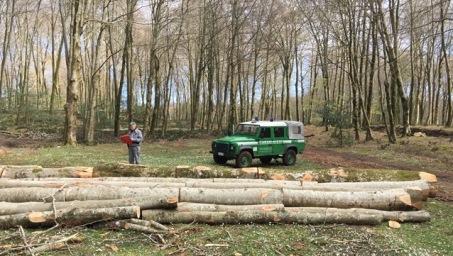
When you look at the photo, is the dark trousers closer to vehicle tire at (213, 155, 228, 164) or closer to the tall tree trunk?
vehicle tire at (213, 155, 228, 164)

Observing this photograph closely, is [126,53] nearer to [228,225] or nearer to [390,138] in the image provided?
[390,138]

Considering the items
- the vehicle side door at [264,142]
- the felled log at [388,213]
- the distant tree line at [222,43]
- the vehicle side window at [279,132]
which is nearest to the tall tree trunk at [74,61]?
the distant tree line at [222,43]

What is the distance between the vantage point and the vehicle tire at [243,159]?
49.1 ft

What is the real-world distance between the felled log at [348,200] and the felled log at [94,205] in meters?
2.79

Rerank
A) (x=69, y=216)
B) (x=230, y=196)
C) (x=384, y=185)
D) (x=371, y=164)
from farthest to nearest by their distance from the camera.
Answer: (x=371, y=164) → (x=384, y=185) → (x=230, y=196) → (x=69, y=216)

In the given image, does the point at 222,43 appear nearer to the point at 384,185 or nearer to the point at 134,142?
the point at 134,142

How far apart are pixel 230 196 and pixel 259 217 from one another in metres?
0.95

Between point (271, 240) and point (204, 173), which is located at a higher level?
point (204, 173)

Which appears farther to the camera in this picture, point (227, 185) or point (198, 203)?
point (227, 185)

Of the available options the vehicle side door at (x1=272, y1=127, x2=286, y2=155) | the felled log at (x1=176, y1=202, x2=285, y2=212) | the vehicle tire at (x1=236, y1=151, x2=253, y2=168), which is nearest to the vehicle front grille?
the vehicle tire at (x1=236, y1=151, x2=253, y2=168)

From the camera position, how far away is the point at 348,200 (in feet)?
26.4

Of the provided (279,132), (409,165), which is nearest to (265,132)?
(279,132)

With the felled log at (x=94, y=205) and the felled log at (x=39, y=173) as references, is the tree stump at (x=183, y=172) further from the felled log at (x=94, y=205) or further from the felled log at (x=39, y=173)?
the felled log at (x=94, y=205)

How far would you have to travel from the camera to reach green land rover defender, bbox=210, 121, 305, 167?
15117 mm
